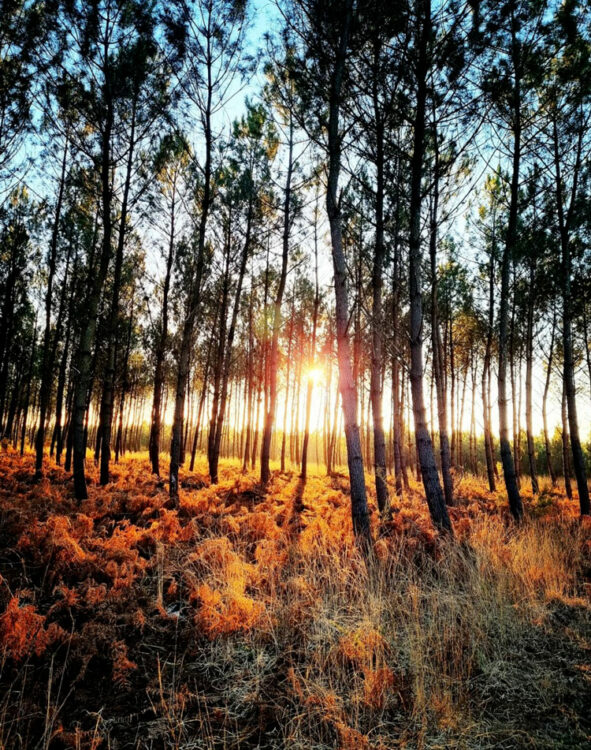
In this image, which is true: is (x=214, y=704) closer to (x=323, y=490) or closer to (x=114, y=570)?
(x=114, y=570)

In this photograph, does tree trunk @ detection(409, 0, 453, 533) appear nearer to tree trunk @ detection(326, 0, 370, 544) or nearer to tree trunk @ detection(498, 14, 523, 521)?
tree trunk @ detection(326, 0, 370, 544)

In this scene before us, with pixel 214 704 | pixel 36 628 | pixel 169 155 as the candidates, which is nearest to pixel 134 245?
pixel 169 155

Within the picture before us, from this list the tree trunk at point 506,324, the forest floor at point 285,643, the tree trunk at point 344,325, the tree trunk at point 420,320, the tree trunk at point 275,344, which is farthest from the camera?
the tree trunk at point 275,344

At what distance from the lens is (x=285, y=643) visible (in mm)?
3035

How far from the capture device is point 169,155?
11.2m

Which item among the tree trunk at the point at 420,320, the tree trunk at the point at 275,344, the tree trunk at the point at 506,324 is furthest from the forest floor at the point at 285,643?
the tree trunk at the point at 275,344

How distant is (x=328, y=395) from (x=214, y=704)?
1999 centimetres

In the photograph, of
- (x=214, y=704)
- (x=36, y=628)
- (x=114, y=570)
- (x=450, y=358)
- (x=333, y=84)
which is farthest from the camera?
(x=450, y=358)

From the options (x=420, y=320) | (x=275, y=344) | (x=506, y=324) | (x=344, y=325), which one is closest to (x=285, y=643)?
(x=344, y=325)

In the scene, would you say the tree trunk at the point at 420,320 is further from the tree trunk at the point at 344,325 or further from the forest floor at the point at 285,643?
the tree trunk at the point at 344,325

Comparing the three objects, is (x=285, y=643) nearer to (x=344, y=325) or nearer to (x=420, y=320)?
(x=344, y=325)

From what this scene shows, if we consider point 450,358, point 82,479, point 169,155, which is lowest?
point 82,479

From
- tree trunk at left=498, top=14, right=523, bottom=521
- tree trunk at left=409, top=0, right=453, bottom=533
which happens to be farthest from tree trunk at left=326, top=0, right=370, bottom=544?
tree trunk at left=498, top=14, right=523, bottom=521

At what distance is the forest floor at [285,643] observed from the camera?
6.94 feet
